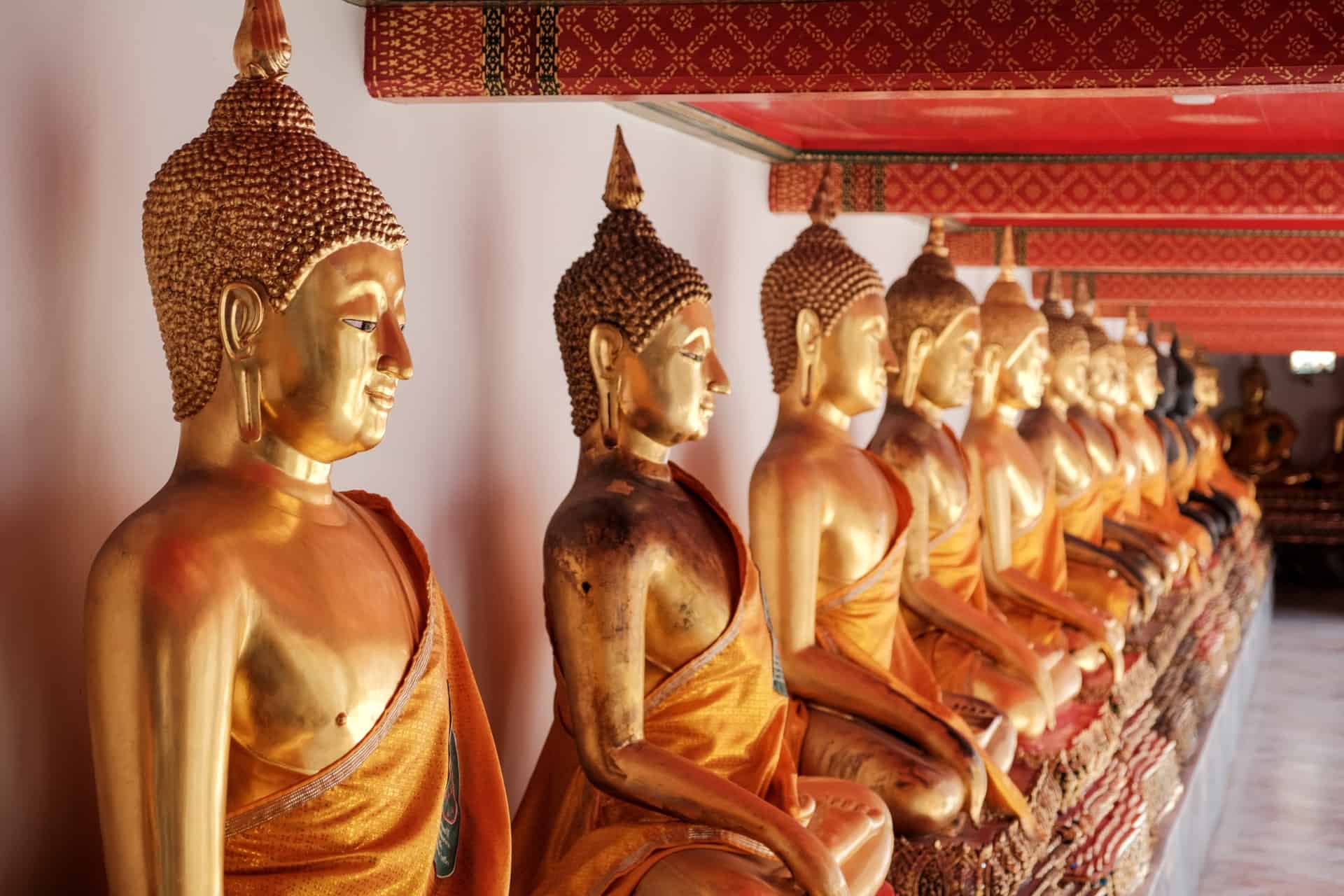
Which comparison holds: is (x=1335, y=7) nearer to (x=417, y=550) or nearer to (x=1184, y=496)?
(x=417, y=550)

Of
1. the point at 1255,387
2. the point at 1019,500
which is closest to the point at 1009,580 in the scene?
the point at 1019,500

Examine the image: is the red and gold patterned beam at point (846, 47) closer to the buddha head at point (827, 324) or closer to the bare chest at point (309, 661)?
the bare chest at point (309, 661)

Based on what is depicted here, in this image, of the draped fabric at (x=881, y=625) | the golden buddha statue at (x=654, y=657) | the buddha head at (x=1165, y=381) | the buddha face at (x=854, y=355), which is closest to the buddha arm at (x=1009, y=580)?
the draped fabric at (x=881, y=625)

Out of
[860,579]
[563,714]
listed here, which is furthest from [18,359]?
[860,579]

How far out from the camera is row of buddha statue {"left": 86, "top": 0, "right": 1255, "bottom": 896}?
2029mm

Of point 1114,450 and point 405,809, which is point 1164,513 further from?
point 405,809

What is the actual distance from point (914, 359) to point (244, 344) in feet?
9.07

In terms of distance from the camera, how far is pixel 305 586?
2.10 metres

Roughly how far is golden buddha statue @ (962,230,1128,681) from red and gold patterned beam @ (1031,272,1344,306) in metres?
3.23

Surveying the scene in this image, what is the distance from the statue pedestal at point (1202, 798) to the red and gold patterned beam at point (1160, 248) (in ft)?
6.24

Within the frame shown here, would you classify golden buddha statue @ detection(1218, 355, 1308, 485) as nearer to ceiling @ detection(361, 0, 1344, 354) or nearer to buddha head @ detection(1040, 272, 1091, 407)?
ceiling @ detection(361, 0, 1344, 354)

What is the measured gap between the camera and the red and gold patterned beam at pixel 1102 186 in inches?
183

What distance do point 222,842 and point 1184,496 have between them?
8886 mm

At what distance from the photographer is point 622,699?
2.82 m
